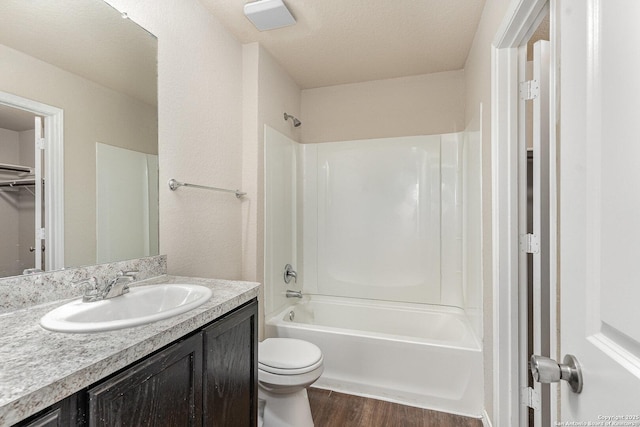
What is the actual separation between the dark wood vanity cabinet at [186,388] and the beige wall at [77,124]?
25.0 inches

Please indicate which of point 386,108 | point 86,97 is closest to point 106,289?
point 86,97

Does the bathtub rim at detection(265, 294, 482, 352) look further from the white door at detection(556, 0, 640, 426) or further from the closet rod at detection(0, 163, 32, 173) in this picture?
the closet rod at detection(0, 163, 32, 173)

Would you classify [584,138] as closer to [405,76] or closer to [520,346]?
[520,346]

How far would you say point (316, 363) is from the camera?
1.68 meters

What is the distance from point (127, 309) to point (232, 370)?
1.51 ft

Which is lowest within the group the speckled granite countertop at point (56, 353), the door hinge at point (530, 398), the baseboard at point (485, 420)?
the baseboard at point (485, 420)

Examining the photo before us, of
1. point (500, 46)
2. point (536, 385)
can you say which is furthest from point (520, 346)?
point (500, 46)

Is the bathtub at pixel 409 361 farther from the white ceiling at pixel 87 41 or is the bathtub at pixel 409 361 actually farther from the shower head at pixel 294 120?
the white ceiling at pixel 87 41

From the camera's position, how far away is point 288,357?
1724mm

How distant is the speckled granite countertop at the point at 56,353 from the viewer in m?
0.56

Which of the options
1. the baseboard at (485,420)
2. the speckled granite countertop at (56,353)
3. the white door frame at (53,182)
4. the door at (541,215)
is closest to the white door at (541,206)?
the door at (541,215)

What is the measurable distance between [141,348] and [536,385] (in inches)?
62.6

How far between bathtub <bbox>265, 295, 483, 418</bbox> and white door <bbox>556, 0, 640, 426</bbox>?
1.41 meters

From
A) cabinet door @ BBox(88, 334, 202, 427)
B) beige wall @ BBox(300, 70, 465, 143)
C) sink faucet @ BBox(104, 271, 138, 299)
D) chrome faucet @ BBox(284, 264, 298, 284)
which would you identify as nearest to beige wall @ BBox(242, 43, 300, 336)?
chrome faucet @ BBox(284, 264, 298, 284)
